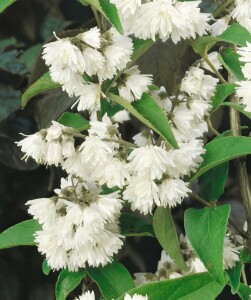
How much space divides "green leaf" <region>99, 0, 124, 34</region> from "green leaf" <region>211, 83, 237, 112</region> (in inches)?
9.7

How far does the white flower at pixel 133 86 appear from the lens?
1041 mm

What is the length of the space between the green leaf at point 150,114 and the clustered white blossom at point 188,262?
256mm

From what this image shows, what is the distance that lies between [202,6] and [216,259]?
532mm

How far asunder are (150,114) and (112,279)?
0.28 m

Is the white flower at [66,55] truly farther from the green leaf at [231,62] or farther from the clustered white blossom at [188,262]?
the clustered white blossom at [188,262]

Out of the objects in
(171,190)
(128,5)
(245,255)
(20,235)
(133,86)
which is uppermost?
(128,5)

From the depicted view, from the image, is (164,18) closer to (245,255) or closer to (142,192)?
(142,192)

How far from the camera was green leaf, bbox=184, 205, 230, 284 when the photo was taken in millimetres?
1002

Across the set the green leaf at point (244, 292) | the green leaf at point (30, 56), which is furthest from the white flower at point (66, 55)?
the green leaf at point (30, 56)

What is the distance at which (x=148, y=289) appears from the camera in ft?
3.42

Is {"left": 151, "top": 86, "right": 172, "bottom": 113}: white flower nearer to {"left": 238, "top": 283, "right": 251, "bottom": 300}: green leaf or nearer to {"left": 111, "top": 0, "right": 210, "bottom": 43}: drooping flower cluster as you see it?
{"left": 111, "top": 0, "right": 210, "bottom": 43}: drooping flower cluster

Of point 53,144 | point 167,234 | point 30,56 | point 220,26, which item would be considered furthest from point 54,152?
point 30,56

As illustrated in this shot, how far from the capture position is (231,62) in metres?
1.12

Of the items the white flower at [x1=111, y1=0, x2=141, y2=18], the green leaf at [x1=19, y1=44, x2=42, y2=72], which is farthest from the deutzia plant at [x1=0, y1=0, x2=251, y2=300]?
the green leaf at [x1=19, y1=44, x2=42, y2=72]
